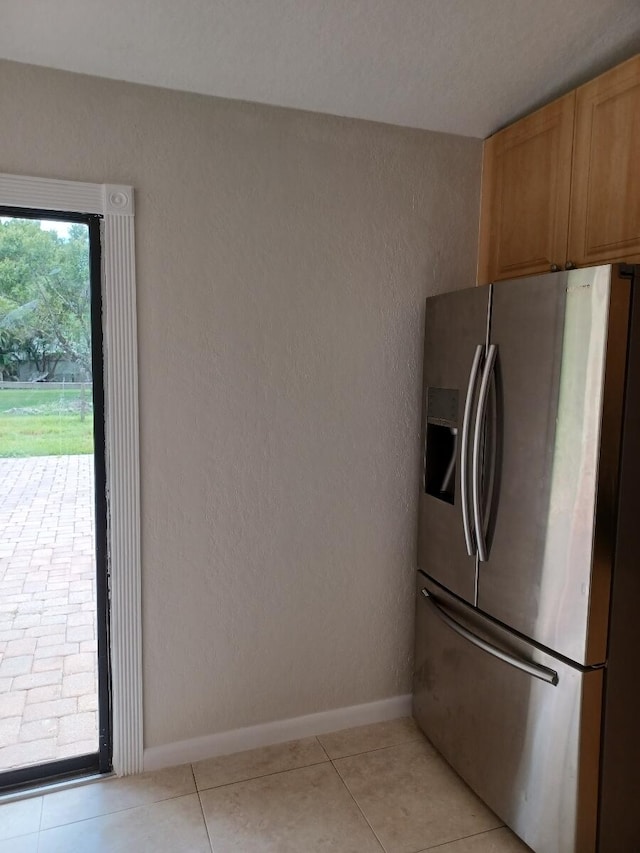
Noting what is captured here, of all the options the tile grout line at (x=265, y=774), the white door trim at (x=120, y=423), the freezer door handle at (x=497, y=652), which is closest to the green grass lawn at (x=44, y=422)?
the white door trim at (x=120, y=423)

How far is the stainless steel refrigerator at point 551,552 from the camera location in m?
1.53

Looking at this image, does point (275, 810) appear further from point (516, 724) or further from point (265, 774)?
point (516, 724)

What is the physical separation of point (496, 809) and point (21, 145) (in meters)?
2.56

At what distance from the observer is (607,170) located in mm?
1778

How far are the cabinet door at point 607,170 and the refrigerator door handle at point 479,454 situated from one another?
0.47 meters

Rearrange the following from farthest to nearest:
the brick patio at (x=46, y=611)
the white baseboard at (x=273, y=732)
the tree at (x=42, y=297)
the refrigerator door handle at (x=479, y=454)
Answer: the white baseboard at (x=273, y=732) → the brick patio at (x=46, y=611) → the tree at (x=42, y=297) → the refrigerator door handle at (x=479, y=454)

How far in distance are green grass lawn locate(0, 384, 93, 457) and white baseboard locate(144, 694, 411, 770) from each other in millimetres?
1140

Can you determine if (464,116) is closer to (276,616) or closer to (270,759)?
(276,616)

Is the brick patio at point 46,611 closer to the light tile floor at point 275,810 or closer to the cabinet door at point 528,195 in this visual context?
the light tile floor at point 275,810

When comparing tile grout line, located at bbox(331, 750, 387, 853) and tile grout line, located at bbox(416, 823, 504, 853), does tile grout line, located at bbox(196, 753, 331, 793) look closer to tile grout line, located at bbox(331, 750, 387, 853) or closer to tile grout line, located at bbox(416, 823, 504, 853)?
tile grout line, located at bbox(331, 750, 387, 853)

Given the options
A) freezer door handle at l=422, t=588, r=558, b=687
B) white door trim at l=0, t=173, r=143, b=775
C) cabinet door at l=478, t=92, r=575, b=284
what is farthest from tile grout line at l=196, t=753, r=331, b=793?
cabinet door at l=478, t=92, r=575, b=284

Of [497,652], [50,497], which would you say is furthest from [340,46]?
[497,652]

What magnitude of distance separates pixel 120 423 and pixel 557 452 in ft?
4.52

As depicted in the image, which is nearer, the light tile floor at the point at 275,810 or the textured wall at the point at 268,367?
the light tile floor at the point at 275,810
